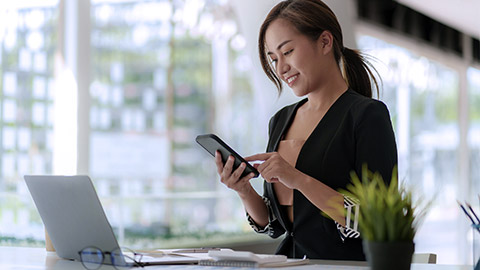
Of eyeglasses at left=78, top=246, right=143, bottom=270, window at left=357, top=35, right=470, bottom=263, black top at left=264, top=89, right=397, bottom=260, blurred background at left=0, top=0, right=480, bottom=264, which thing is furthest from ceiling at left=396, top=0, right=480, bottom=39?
eyeglasses at left=78, top=246, right=143, bottom=270

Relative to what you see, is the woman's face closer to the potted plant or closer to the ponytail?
the ponytail

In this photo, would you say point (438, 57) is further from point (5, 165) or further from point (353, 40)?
point (5, 165)

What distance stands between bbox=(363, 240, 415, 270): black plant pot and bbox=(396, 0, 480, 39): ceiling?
732 centimetres

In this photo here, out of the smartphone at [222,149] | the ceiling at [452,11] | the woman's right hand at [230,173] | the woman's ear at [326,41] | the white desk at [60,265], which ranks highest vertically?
the ceiling at [452,11]

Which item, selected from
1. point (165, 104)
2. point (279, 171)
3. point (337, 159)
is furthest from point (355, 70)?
point (165, 104)

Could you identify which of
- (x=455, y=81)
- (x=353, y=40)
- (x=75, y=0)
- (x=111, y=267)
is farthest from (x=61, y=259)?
(x=455, y=81)

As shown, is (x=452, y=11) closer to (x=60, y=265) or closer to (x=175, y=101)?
(x=175, y=101)

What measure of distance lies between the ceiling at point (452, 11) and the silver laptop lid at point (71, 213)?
23.0ft

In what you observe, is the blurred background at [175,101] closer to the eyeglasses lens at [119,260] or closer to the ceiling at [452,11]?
the ceiling at [452,11]

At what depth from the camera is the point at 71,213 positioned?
5.53 feet

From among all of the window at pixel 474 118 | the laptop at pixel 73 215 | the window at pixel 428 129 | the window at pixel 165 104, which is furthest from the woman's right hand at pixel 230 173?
the window at pixel 474 118

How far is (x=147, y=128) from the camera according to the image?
8383mm

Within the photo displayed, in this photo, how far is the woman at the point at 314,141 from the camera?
1942 millimetres

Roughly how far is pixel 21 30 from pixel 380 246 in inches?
234
